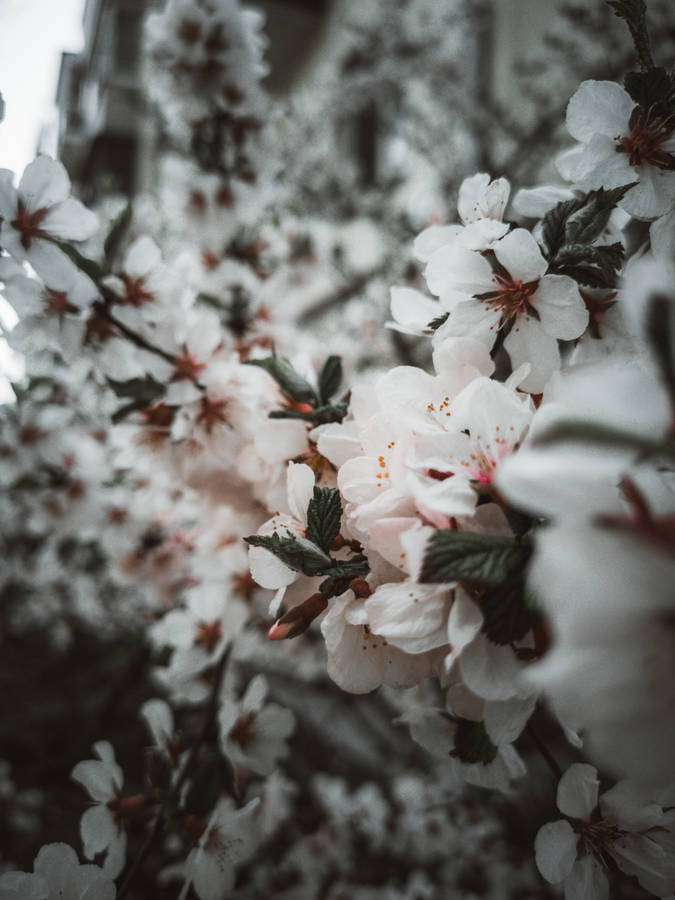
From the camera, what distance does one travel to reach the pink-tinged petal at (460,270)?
20.9 inches

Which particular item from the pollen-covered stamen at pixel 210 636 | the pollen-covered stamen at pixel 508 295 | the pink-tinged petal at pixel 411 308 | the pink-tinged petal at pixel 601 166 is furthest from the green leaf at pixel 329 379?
the pollen-covered stamen at pixel 210 636

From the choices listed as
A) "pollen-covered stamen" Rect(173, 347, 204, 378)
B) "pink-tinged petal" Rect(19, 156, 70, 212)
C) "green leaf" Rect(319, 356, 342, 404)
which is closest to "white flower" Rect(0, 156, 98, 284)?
"pink-tinged petal" Rect(19, 156, 70, 212)

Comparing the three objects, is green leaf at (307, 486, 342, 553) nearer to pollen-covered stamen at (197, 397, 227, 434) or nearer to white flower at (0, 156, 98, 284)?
pollen-covered stamen at (197, 397, 227, 434)

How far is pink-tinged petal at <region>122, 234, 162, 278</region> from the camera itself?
77cm

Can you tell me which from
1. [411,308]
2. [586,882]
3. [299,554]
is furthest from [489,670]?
[411,308]

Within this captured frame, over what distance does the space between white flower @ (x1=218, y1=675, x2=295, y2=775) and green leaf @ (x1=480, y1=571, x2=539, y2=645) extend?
0.53m

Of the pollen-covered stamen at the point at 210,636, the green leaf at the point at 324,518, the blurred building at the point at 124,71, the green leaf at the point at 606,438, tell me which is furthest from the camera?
the blurred building at the point at 124,71

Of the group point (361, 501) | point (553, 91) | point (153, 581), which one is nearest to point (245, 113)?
point (153, 581)

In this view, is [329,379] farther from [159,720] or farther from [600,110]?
[159,720]

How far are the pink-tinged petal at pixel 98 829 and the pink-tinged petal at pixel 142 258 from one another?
2.25ft

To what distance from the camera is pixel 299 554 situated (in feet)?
1.48

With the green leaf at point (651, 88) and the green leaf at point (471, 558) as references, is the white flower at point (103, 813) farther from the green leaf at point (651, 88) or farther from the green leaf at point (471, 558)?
the green leaf at point (651, 88)

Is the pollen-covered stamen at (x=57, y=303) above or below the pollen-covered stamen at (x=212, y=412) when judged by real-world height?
above

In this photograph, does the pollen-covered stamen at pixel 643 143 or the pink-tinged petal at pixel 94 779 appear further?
the pink-tinged petal at pixel 94 779
